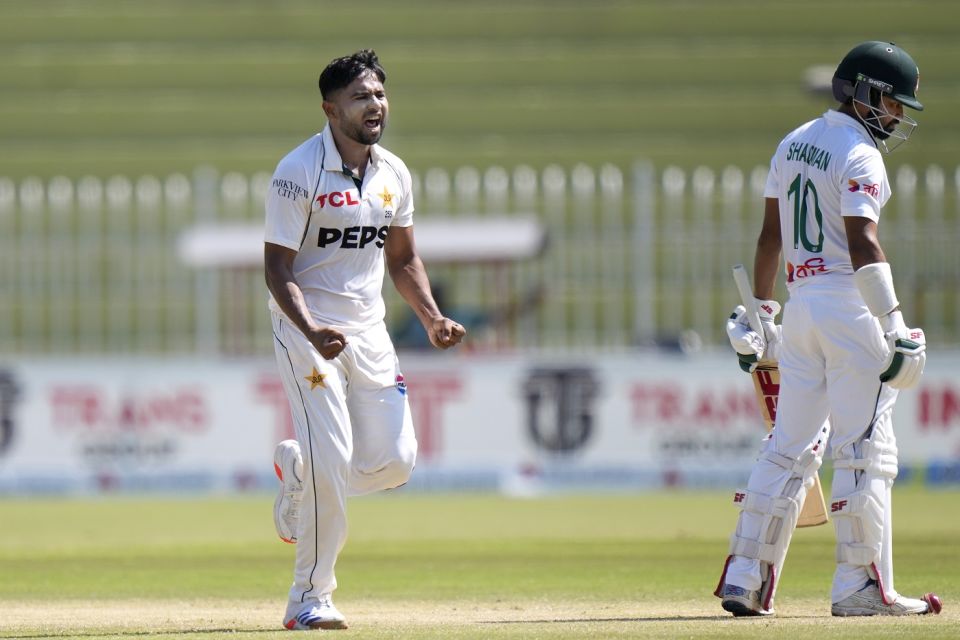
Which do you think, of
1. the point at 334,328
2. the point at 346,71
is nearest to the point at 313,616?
the point at 334,328

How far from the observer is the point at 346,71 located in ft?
20.4

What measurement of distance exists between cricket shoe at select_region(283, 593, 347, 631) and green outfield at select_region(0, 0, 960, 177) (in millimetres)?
15370

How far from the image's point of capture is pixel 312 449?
20.0 ft

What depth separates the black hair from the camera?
6207mm

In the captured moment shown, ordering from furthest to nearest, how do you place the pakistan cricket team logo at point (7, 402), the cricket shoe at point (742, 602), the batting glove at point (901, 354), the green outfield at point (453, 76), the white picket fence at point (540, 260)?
the green outfield at point (453, 76) → the white picket fence at point (540, 260) → the pakistan cricket team logo at point (7, 402) → the cricket shoe at point (742, 602) → the batting glove at point (901, 354)

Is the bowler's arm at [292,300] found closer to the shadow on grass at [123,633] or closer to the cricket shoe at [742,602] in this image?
the shadow on grass at [123,633]

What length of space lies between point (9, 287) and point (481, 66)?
312 inches

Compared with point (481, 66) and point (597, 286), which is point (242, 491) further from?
point (481, 66)

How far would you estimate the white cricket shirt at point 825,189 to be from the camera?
20.1 feet

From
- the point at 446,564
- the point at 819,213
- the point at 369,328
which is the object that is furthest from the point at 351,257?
the point at 446,564

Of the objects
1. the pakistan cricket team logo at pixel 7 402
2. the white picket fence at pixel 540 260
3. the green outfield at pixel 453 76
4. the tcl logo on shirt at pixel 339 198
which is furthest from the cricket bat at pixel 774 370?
the green outfield at pixel 453 76

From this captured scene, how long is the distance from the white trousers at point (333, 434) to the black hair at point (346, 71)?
0.84m

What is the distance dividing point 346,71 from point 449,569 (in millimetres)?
3468

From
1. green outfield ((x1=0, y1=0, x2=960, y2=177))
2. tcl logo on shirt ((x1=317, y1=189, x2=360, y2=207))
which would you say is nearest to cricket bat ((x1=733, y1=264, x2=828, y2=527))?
tcl logo on shirt ((x1=317, y1=189, x2=360, y2=207))
